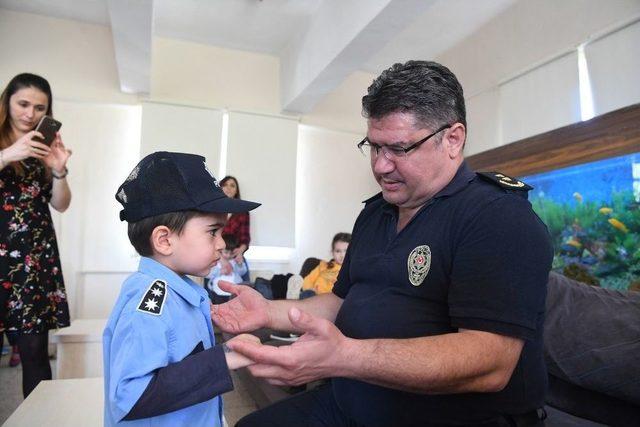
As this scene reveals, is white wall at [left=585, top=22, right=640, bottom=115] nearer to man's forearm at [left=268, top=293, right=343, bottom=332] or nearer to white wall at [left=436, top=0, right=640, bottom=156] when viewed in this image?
white wall at [left=436, top=0, right=640, bottom=156]

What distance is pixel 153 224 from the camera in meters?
0.97

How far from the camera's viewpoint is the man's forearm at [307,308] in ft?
3.96

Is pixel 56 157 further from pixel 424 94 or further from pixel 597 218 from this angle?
pixel 597 218

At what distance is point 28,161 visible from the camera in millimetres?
1640

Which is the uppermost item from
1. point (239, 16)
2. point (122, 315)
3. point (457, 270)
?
point (239, 16)

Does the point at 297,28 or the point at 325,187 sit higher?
the point at 297,28

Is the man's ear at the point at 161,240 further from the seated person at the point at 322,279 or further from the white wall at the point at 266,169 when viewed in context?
the white wall at the point at 266,169

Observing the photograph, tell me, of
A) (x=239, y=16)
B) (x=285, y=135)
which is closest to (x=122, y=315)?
(x=239, y=16)

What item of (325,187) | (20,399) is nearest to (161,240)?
(20,399)

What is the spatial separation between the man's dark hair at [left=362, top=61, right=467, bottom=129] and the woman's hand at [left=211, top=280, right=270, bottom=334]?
62 centimetres

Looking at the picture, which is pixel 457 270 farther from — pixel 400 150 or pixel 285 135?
pixel 285 135

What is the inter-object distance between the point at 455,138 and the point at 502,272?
1.21 feet

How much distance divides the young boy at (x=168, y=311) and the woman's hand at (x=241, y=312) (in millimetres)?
98

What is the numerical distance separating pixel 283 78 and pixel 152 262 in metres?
4.48
